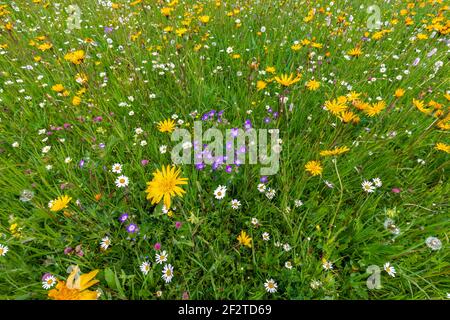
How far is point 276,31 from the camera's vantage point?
10.7 feet

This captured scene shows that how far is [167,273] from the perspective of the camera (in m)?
1.40

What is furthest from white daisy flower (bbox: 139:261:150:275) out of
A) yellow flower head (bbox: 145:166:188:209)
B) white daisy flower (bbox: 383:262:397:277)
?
white daisy flower (bbox: 383:262:397:277)

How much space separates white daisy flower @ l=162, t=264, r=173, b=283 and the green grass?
0.20 feet

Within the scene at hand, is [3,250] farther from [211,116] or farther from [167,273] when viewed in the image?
[211,116]

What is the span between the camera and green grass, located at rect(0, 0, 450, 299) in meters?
1.42

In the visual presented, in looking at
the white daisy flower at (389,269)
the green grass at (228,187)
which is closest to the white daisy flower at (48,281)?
the green grass at (228,187)

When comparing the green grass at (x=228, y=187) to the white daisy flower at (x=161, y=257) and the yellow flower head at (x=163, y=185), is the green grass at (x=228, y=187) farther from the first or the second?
the yellow flower head at (x=163, y=185)

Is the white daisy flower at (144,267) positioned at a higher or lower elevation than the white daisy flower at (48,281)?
higher

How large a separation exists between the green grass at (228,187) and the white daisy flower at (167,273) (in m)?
0.06

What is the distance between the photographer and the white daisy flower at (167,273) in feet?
4.50

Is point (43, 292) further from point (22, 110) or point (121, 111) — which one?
point (22, 110)

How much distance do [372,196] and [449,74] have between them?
6.66 ft

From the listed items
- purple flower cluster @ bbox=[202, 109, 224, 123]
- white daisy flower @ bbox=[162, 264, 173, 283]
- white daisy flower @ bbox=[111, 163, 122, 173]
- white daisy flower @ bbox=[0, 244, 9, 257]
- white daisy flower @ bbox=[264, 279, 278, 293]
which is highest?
purple flower cluster @ bbox=[202, 109, 224, 123]

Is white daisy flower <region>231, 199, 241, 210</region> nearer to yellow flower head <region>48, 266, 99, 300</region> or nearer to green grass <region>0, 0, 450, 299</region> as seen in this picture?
green grass <region>0, 0, 450, 299</region>
